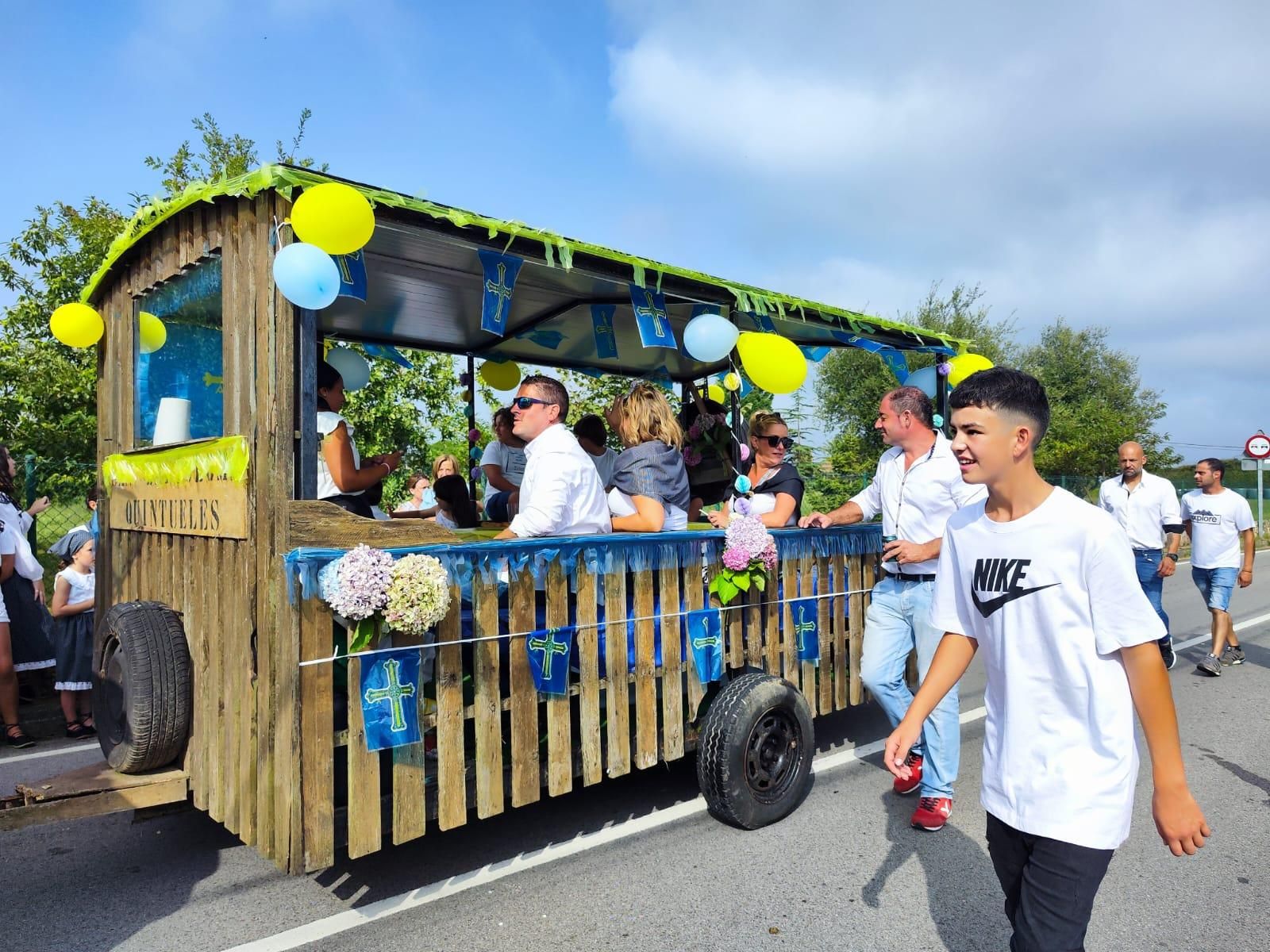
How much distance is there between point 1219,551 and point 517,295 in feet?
21.0

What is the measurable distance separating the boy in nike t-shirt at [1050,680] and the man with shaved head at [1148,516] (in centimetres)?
591

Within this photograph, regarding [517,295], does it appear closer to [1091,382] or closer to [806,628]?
[806,628]

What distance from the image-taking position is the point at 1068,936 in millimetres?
1922

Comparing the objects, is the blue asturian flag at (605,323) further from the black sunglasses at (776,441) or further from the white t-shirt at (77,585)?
the white t-shirt at (77,585)

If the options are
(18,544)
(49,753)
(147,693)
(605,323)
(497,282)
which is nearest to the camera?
(147,693)

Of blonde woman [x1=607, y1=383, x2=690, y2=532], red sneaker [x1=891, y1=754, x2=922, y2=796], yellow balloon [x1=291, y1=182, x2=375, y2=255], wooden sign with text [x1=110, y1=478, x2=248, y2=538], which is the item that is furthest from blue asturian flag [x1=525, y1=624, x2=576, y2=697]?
red sneaker [x1=891, y1=754, x2=922, y2=796]

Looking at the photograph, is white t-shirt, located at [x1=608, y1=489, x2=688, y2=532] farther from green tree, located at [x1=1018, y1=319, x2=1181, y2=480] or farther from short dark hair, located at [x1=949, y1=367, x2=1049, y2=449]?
green tree, located at [x1=1018, y1=319, x2=1181, y2=480]

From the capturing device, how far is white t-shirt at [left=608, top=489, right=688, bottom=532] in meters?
4.09

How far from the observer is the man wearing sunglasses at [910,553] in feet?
13.7

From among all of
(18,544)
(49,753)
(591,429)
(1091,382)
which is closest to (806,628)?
(591,429)

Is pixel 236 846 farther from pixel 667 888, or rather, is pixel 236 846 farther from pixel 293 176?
pixel 293 176

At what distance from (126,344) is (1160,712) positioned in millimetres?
4314

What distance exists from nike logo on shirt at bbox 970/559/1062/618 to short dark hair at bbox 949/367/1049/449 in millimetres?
317

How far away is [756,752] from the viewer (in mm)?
4004
